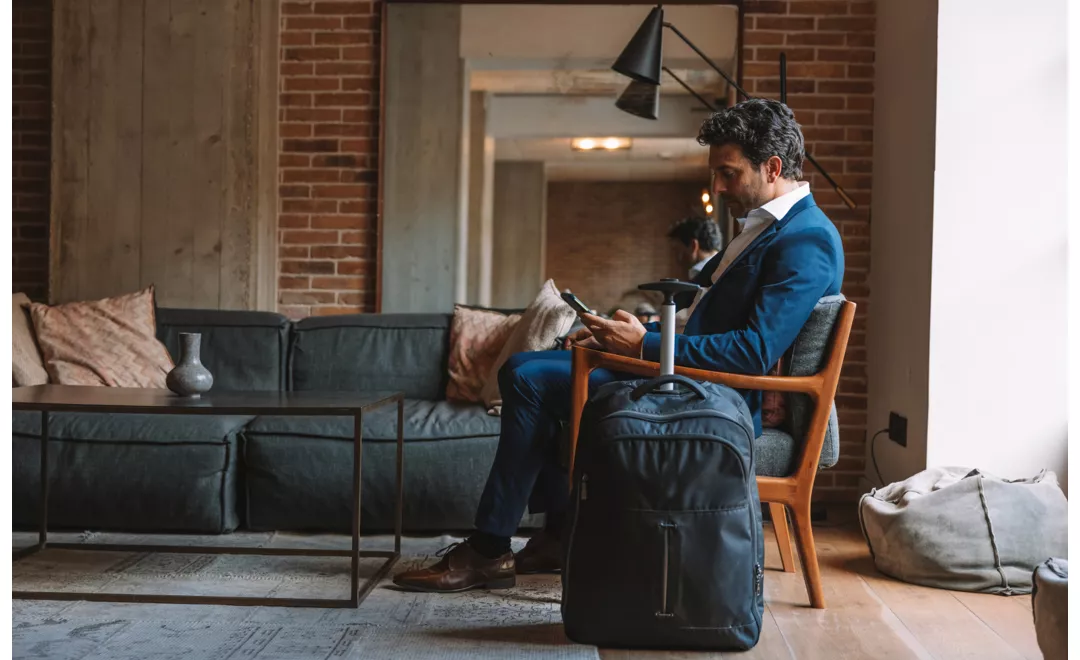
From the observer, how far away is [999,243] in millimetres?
3289

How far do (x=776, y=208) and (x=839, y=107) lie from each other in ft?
6.22

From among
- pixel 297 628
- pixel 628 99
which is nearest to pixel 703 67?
pixel 628 99

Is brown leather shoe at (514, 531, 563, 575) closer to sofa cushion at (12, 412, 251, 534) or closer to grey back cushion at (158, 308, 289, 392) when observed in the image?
sofa cushion at (12, 412, 251, 534)

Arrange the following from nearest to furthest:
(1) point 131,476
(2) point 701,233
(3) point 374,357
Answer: (1) point 131,476
(3) point 374,357
(2) point 701,233

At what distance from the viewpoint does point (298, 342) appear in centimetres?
386

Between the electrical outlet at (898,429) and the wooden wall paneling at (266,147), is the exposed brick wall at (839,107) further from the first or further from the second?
the wooden wall paneling at (266,147)

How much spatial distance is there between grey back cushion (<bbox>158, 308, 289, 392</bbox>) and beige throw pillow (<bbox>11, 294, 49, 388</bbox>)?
443 millimetres

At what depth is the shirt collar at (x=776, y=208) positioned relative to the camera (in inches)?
99.7

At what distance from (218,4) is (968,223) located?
125 inches

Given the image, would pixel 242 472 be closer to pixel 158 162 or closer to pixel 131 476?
pixel 131 476

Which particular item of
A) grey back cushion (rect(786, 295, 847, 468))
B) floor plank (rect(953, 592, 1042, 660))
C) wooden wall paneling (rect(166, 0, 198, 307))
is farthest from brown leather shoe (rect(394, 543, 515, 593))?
wooden wall paneling (rect(166, 0, 198, 307))

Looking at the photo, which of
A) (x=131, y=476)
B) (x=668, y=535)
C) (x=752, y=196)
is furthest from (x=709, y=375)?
(x=131, y=476)

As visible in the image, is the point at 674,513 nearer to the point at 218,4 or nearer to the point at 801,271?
the point at 801,271

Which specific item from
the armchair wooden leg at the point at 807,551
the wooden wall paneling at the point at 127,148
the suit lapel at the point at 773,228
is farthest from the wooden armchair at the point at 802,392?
the wooden wall paneling at the point at 127,148
